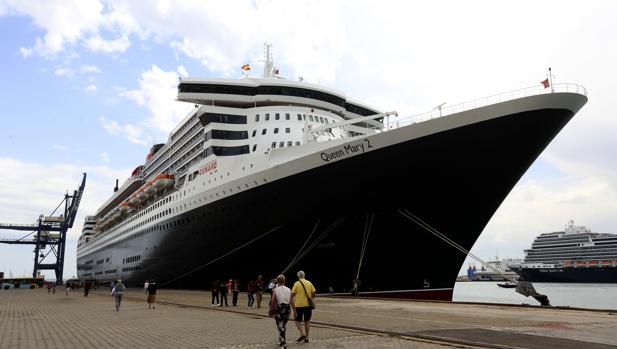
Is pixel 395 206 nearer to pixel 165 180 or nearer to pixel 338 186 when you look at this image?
pixel 338 186

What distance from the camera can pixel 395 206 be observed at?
57.3ft

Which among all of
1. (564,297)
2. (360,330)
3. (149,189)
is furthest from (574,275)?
(360,330)

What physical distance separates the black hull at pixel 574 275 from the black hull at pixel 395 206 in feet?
273

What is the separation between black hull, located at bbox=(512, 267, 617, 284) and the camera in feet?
277

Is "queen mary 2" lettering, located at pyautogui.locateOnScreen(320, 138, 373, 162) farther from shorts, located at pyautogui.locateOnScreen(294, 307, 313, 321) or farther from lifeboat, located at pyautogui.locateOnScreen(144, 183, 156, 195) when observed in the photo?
lifeboat, located at pyautogui.locateOnScreen(144, 183, 156, 195)

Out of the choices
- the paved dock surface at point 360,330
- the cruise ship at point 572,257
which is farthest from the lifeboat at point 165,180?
the cruise ship at point 572,257

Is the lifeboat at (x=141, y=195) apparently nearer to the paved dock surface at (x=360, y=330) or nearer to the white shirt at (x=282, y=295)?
the paved dock surface at (x=360, y=330)

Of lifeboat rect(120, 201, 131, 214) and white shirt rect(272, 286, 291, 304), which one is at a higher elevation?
lifeboat rect(120, 201, 131, 214)

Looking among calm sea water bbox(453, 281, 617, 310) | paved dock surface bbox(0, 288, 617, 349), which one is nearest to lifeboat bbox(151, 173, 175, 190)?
paved dock surface bbox(0, 288, 617, 349)

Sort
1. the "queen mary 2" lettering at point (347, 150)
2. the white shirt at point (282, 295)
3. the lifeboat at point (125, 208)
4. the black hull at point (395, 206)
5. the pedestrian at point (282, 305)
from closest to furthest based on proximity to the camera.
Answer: the pedestrian at point (282, 305), the white shirt at point (282, 295), the black hull at point (395, 206), the "queen mary 2" lettering at point (347, 150), the lifeboat at point (125, 208)

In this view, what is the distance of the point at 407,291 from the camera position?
17969 mm

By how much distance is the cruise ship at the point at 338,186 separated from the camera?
51.9 ft

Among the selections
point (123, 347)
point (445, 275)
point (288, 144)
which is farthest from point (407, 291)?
point (123, 347)

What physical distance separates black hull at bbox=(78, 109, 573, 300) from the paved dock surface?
5141mm
